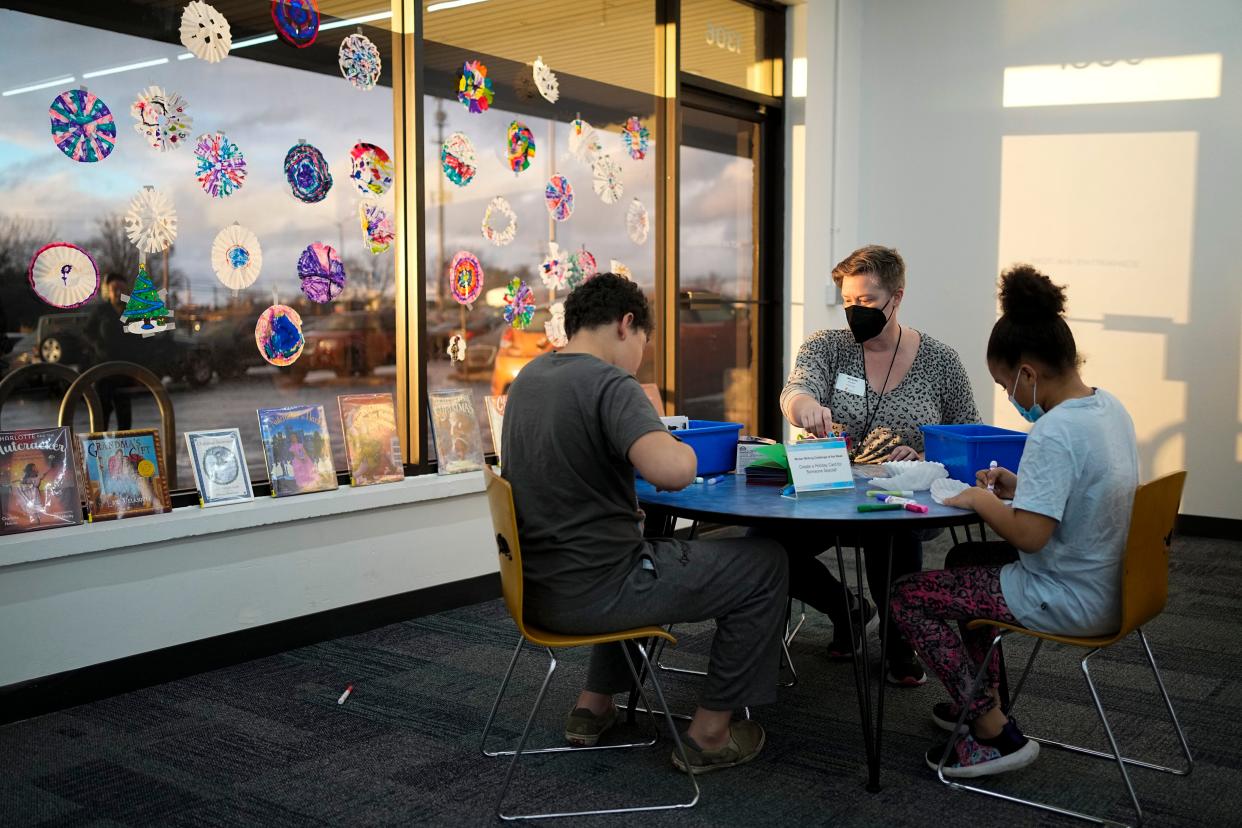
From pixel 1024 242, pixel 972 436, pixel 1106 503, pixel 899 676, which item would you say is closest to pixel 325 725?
pixel 899 676

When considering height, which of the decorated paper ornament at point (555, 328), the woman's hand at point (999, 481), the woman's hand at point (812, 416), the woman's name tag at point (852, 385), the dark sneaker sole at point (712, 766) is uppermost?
the decorated paper ornament at point (555, 328)

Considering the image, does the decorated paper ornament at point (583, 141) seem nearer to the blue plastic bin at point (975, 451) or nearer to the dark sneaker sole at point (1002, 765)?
the blue plastic bin at point (975, 451)

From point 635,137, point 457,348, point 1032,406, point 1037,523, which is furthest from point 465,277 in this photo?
point 1037,523

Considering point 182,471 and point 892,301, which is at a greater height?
point 892,301

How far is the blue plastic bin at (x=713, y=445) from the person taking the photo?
10.6ft

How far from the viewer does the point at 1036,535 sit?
8.67 feet

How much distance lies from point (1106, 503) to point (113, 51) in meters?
3.36

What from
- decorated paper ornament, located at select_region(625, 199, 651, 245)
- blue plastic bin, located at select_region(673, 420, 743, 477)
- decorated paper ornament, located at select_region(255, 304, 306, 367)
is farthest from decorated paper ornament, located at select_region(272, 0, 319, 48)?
blue plastic bin, located at select_region(673, 420, 743, 477)

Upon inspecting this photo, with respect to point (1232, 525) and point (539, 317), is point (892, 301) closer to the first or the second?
point (539, 317)

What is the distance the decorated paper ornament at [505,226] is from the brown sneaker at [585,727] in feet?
8.23

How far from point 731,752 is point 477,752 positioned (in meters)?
0.73

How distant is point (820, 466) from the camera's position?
10.0 feet

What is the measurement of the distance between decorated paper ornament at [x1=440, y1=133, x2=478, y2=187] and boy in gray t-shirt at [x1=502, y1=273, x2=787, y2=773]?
2.14 meters

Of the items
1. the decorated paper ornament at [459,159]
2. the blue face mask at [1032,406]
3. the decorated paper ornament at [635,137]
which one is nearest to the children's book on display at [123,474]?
the decorated paper ornament at [459,159]
